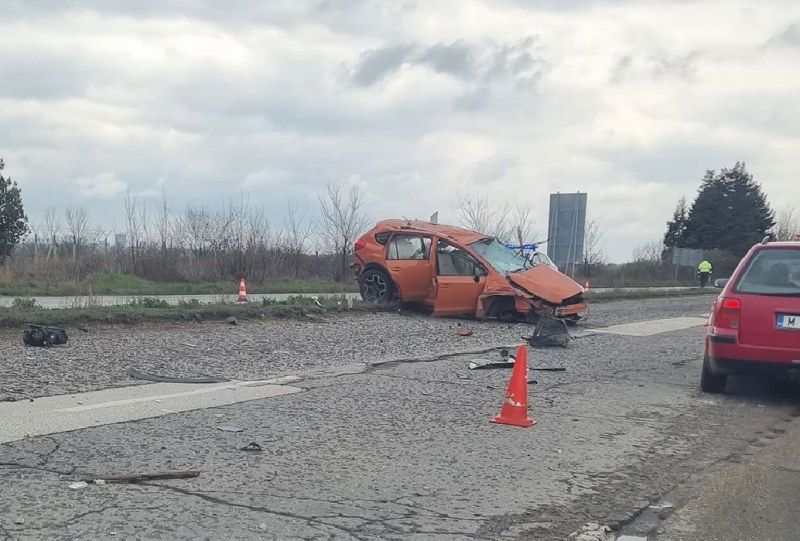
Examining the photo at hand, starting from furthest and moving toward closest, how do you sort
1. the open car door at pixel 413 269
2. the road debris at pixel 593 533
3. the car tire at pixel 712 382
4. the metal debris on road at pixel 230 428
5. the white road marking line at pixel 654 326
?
the open car door at pixel 413 269 < the white road marking line at pixel 654 326 < the car tire at pixel 712 382 < the metal debris on road at pixel 230 428 < the road debris at pixel 593 533

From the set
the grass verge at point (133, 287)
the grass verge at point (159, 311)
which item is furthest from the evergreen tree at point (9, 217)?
the grass verge at point (159, 311)

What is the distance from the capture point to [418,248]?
17.3 meters

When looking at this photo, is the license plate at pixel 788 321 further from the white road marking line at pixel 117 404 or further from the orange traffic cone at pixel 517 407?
the white road marking line at pixel 117 404

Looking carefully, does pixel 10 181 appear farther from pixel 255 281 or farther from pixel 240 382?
pixel 240 382

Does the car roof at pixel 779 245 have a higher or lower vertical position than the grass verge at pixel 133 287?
higher

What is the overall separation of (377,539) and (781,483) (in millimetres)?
3124

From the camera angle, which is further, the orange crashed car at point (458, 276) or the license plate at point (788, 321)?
the orange crashed car at point (458, 276)

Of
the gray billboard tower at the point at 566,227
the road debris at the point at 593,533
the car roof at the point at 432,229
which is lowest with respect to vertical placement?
the road debris at the point at 593,533

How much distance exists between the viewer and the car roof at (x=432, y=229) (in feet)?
56.3

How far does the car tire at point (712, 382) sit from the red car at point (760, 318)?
0.25 m

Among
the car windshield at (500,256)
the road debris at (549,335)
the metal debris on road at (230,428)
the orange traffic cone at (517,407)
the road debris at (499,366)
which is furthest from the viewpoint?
the car windshield at (500,256)

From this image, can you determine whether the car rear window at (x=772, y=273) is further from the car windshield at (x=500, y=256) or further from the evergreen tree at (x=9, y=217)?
the evergreen tree at (x=9, y=217)

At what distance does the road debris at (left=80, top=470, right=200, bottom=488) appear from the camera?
514 cm

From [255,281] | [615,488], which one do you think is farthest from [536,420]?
[255,281]
